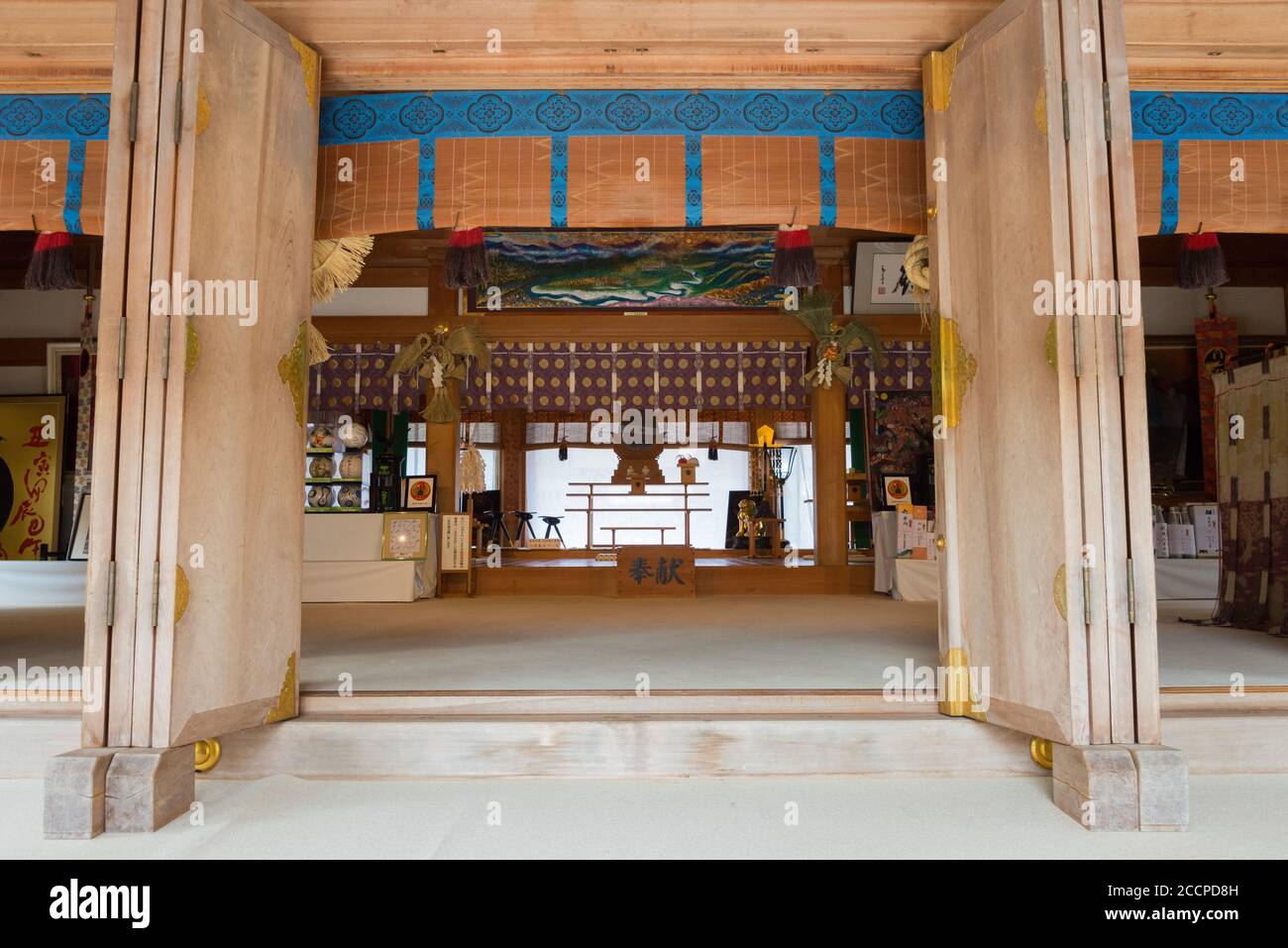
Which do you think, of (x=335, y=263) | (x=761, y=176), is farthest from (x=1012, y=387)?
(x=335, y=263)

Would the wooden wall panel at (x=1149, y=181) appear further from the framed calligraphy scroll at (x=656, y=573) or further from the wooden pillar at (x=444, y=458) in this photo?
the wooden pillar at (x=444, y=458)

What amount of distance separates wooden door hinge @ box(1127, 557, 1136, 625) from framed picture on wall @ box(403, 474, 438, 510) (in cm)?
650

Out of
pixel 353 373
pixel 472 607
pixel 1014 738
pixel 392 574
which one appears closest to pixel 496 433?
pixel 353 373

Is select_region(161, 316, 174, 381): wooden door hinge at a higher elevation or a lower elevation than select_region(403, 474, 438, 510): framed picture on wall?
higher

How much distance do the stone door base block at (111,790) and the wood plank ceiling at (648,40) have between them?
2.06m

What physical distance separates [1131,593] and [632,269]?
6.60 m

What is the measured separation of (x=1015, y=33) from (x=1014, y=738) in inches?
72.9

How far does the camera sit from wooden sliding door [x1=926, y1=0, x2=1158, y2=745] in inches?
81.3

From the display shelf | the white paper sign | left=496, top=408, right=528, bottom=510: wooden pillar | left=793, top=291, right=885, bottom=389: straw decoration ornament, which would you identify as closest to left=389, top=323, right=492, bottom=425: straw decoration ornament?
the white paper sign

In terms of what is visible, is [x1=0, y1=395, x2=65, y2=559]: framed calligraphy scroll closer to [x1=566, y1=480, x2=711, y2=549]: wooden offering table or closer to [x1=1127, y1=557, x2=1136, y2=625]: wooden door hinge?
[x1=566, y1=480, x2=711, y2=549]: wooden offering table

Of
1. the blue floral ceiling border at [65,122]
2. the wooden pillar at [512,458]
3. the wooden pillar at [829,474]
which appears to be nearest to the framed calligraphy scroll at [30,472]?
the wooden pillar at [512,458]

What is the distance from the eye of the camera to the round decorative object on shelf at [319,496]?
849 centimetres

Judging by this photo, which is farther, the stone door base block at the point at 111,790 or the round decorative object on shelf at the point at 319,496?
the round decorative object on shelf at the point at 319,496

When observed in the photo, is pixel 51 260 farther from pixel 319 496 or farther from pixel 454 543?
pixel 319 496
